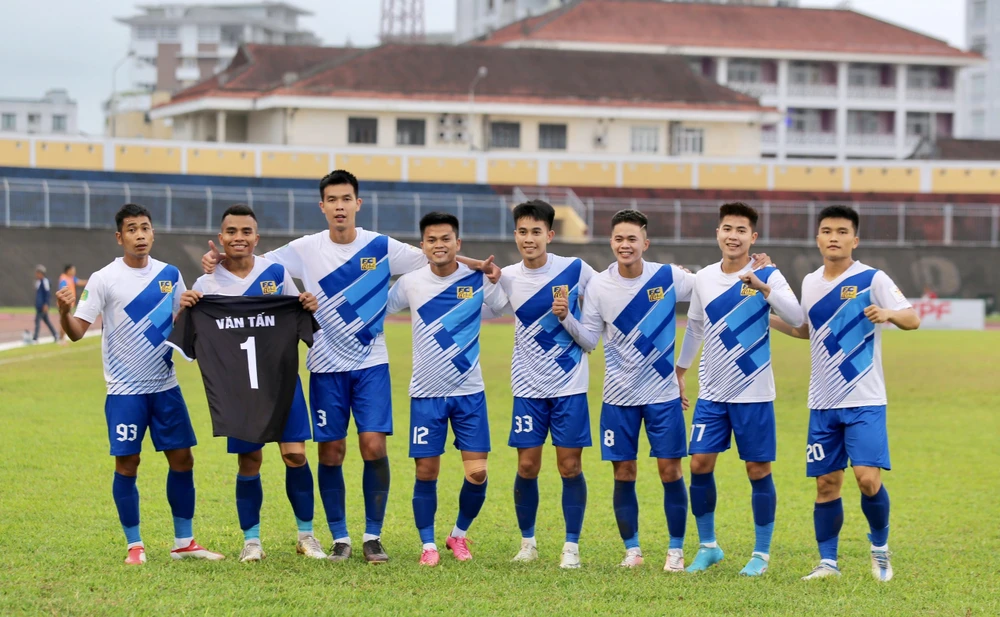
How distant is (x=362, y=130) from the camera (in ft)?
185

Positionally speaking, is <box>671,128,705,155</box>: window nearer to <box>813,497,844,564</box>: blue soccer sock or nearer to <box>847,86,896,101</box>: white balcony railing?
<box>847,86,896,101</box>: white balcony railing

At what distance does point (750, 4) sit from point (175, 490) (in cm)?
7860

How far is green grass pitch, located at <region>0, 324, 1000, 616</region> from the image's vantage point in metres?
7.06

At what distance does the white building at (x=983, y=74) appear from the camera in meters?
94.8

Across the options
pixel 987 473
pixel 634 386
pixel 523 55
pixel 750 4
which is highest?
pixel 750 4

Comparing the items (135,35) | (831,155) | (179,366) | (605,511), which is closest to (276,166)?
(179,366)

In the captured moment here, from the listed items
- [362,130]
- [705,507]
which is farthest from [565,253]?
[705,507]

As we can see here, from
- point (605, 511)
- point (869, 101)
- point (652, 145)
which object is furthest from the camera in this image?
point (869, 101)

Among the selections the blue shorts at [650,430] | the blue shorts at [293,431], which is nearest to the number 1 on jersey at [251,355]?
the blue shorts at [293,431]

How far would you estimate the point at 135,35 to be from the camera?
12238 cm

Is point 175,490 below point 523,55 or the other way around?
below

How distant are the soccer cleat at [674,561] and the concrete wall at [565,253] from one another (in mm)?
33701

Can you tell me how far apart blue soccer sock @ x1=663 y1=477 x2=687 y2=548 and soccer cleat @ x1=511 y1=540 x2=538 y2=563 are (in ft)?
2.90

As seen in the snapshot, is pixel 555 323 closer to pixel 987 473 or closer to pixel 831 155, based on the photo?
pixel 987 473
